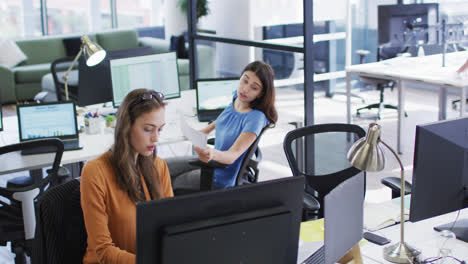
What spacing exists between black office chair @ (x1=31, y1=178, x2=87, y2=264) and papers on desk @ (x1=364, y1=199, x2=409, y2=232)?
1.14 meters

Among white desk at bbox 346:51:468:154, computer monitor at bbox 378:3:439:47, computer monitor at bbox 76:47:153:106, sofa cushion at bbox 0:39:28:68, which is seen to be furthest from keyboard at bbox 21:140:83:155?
sofa cushion at bbox 0:39:28:68

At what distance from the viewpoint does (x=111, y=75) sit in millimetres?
3949

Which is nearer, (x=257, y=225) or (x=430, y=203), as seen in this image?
(x=257, y=225)

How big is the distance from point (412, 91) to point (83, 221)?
683 cm

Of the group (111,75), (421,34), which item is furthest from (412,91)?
(111,75)

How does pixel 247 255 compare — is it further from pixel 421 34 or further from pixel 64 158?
pixel 421 34

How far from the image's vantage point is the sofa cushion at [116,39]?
343 inches

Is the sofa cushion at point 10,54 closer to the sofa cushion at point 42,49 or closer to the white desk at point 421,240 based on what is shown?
the sofa cushion at point 42,49

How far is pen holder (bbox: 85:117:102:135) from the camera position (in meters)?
3.78

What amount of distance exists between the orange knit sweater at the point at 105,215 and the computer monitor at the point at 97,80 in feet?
6.66

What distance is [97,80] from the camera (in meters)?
4.03

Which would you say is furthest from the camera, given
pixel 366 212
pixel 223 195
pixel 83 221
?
pixel 366 212

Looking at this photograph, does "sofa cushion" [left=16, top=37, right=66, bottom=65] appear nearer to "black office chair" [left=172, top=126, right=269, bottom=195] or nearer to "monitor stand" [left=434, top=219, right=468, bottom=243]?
"black office chair" [left=172, top=126, right=269, bottom=195]

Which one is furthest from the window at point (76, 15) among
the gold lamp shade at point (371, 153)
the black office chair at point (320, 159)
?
the gold lamp shade at point (371, 153)
